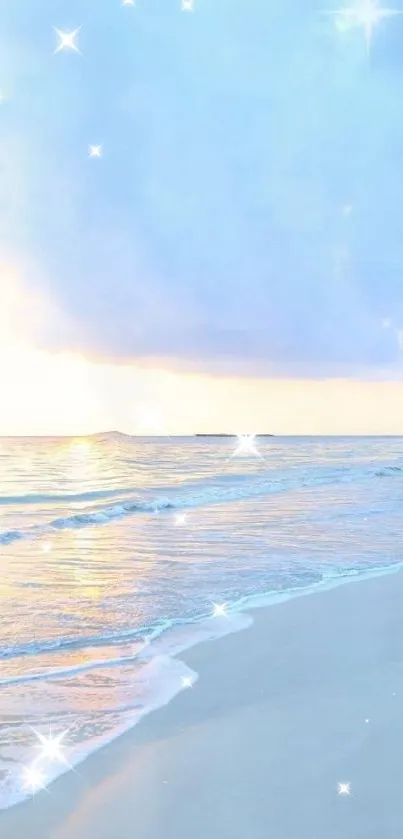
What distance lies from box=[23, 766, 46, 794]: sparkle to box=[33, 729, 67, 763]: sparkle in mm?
124

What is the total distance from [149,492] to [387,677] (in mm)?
17800

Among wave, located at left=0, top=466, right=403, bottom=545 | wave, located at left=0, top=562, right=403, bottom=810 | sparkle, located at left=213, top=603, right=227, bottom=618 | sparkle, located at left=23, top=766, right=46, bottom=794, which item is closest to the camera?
sparkle, located at left=23, top=766, right=46, bottom=794

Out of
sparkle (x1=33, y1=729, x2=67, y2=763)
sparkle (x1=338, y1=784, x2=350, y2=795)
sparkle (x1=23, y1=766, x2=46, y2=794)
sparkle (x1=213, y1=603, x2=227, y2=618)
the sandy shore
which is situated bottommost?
sparkle (x1=213, y1=603, x2=227, y2=618)

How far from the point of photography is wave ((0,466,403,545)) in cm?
1515

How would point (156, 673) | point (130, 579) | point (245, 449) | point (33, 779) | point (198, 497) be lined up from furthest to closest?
point (245, 449), point (198, 497), point (130, 579), point (156, 673), point (33, 779)

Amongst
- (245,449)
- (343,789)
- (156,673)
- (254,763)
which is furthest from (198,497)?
(245,449)

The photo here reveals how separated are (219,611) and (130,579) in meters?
1.89

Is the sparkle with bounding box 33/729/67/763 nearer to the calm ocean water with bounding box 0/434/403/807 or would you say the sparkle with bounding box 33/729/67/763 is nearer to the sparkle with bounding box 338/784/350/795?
the calm ocean water with bounding box 0/434/403/807

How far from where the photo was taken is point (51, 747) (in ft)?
12.6

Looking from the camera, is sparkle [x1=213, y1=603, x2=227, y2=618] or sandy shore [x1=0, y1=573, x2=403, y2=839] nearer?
sandy shore [x1=0, y1=573, x2=403, y2=839]

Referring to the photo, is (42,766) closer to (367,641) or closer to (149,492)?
(367,641)

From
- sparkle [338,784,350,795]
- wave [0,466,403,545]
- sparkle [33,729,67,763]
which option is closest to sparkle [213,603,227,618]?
sparkle [33,729,67,763]

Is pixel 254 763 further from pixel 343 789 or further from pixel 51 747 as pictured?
pixel 51 747

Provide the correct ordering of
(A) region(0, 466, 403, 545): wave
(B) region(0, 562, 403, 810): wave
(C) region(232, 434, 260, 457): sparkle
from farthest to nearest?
(C) region(232, 434, 260, 457): sparkle < (A) region(0, 466, 403, 545): wave < (B) region(0, 562, 403, 810): wave
